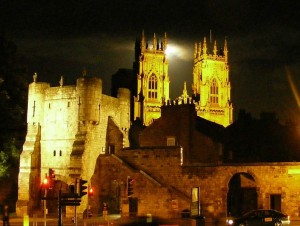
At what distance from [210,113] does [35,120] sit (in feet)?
216

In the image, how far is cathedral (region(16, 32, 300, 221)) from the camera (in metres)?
40.2

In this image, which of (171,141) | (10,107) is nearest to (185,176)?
(171,141)

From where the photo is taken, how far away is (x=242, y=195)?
156ft

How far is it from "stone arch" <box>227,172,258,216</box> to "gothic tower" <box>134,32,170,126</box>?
59087 mm

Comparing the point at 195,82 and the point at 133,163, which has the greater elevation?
the point at 195,82

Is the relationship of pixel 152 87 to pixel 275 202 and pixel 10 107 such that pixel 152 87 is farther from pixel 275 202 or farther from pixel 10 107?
pixel 275 202

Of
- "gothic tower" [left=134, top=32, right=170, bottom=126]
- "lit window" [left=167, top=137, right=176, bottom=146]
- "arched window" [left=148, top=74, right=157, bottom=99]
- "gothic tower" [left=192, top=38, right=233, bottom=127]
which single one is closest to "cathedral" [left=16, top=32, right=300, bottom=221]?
"lit window" [left=167, top=137, right=176, bottom=146]

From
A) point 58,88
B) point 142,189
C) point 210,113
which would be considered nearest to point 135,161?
point 142,189

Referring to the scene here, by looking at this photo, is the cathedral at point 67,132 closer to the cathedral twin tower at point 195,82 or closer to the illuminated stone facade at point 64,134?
the illuminated stone facade at point 64,134

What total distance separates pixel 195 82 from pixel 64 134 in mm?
71787

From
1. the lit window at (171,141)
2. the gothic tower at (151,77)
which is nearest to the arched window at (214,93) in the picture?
the gothic tower at (151,77)

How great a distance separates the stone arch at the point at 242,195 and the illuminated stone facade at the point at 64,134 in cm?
1216

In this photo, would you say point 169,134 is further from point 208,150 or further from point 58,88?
point 58,88

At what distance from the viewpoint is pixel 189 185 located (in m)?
41.6
